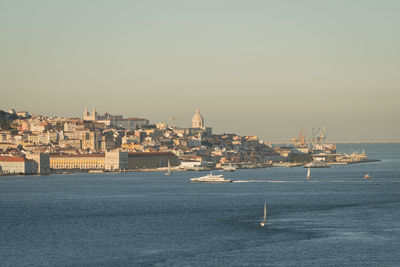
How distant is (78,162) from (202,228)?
59694 mm

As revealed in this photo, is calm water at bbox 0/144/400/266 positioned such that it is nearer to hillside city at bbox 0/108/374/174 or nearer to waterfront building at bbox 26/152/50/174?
waterfront building at bbox 26/152/50/174

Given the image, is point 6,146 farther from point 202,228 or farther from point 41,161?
point 202,228

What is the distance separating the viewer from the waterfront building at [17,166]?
78.4 meters

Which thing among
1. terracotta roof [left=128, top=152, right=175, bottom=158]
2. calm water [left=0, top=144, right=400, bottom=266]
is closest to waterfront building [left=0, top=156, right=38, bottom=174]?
terracotta roof [left=128, top=152, right=175, bottom=158]

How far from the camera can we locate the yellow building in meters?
87.1

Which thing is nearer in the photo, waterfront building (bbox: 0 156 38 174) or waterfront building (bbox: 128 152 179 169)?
waterfront building (bbox: 0 156 38 174)

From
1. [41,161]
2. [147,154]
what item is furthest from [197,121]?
[41,161]

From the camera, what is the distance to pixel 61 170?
279ft

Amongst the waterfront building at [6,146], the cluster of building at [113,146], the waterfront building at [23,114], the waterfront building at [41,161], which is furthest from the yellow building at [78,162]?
the waterfront building at [23,114]

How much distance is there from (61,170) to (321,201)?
159ft

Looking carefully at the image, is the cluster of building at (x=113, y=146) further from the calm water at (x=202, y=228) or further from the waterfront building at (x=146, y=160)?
the calm water at (x=202, y=228)

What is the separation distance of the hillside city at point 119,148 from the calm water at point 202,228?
124 ft

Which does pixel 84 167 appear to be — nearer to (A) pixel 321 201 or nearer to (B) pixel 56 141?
(B) pixel 56 141

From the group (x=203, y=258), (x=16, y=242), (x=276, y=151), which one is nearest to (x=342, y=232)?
(x=203, y=258)
